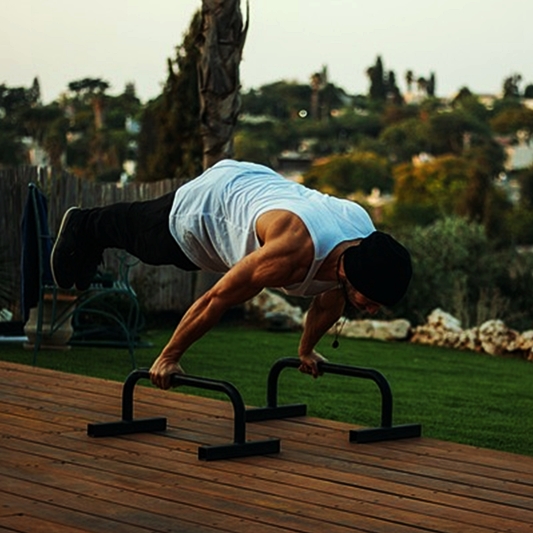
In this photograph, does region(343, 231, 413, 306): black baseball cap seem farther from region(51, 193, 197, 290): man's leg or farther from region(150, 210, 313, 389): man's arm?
region(51, 193, 197, 290): man's leg

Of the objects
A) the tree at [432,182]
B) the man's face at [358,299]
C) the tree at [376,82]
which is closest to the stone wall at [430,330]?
the man's face at [358,299]

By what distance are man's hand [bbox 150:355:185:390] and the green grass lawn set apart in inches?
89.2

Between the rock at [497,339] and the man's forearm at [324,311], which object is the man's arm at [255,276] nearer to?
the man's forearm at [324,311]

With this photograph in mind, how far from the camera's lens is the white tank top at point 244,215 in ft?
16.4

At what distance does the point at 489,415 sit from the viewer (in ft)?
26.4

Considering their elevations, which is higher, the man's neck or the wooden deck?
the man's neck

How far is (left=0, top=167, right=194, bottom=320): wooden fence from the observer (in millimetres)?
11836

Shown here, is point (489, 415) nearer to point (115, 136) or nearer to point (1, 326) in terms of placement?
point (1, 326)

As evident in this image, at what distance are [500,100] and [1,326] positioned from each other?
152 metres

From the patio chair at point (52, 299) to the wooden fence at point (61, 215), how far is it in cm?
93

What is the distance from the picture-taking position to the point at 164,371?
16.7 feet

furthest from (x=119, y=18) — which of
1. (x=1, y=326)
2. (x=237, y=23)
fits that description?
(x=1, y=326)

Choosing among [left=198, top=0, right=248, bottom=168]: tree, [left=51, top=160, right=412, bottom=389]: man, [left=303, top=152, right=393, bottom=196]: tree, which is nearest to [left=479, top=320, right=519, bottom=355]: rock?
[left=198, top=0, right=248, bottom=168]: tree

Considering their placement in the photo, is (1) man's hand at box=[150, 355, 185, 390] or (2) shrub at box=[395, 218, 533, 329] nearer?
(1) man's hand at box=[150, 355, 185, 390]
